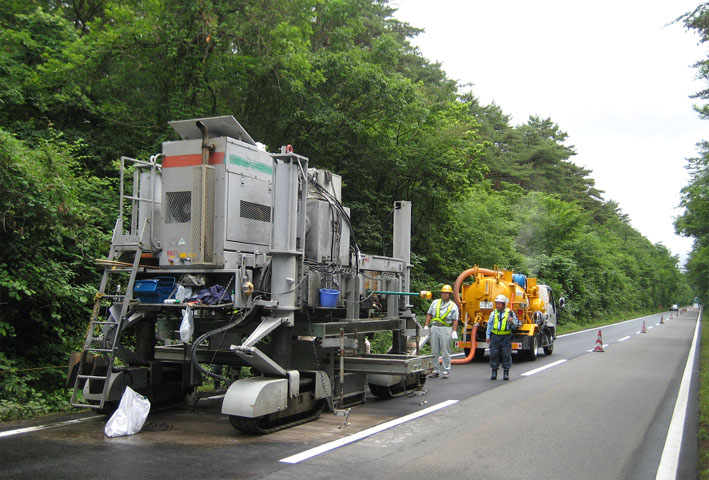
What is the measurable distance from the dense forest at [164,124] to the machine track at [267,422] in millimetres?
3168

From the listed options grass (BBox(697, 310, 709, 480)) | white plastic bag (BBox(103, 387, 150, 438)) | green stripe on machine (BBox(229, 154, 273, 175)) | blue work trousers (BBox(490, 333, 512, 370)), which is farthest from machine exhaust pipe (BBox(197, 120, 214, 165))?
blue work trousers (BBox(490, 333, 512, 370))

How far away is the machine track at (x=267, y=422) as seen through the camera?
7309mm

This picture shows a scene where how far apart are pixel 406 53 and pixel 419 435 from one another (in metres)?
32.8

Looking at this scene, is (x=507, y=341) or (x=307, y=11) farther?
(x=307, y=11)

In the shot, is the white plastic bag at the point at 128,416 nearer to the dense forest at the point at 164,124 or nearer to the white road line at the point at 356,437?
the dense forest at the point at 164,124

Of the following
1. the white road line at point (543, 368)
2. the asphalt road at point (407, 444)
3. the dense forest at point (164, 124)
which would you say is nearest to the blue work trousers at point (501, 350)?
the white road line at point (543, 368)

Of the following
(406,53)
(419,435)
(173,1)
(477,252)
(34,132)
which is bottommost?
(419,435)

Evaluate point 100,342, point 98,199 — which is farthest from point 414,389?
point 98,199

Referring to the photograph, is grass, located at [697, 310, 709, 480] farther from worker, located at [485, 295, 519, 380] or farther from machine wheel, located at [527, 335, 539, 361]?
machine wheel, located at [527, 335, 539, 361]

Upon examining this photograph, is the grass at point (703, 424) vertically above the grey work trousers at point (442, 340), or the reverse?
the grey work trousers at point (442, 340)

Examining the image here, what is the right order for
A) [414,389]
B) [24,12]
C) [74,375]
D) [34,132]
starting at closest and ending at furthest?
1. [74,375]
2. [414,389]
3. [34,132]
4. [24,12]

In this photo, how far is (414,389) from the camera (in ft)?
37.1

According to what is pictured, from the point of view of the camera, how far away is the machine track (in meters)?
7.31

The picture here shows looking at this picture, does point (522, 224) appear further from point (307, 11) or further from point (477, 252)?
point (307, 11)
